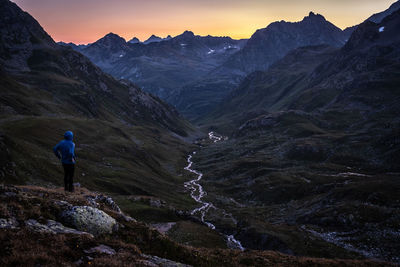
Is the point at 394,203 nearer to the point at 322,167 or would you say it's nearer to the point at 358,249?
the point at 358,249

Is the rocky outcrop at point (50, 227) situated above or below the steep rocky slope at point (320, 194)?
above

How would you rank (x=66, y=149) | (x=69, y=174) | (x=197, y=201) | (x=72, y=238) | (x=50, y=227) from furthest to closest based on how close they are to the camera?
(x=197, y=201) < (x=69, y=174) < (x=66, y=149) < (x=50, y=227) < (x=72, y=238)

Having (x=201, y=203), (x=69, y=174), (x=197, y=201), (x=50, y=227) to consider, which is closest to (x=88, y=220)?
(x=50, y=227)

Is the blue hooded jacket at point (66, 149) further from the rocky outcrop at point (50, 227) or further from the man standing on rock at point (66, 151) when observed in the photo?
the rocky outcrop at point (50, 227)

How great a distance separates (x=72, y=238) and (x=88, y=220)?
138 inches

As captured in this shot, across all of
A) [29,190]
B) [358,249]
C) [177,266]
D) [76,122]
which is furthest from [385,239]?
[76,122]

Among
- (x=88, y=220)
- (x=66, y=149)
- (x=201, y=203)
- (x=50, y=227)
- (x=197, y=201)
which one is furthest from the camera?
(x=197, y=201)

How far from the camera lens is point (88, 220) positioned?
2131 cm

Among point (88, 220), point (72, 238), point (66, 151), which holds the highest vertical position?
point (66, 151)

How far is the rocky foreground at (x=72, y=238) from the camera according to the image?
603 inches

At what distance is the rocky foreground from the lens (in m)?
15.3

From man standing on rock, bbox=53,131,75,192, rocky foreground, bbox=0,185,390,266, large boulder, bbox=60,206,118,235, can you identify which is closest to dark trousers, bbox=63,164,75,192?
man standing on rock, bbox=53,131,75,192

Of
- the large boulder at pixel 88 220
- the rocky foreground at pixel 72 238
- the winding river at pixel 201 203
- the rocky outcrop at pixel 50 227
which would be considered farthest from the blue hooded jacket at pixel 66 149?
the winding river at pixel 201 203

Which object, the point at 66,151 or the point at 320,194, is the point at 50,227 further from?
the point at 320,194
